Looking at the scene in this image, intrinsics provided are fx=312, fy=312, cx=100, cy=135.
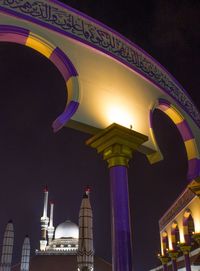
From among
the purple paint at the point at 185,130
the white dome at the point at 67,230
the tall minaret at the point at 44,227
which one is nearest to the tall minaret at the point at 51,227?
the white dome at the point at 67,230

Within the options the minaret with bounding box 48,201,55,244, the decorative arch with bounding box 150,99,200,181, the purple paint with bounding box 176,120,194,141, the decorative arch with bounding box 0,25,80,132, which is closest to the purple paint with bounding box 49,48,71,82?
the decorative arch with bounding box 0,25,80,132

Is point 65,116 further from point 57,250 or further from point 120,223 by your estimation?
point 57,250

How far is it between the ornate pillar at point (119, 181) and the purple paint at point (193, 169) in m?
1.72

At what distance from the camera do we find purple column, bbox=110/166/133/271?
3.68m

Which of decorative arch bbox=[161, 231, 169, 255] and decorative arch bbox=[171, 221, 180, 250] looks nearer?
decorative arch bbox=[171, 221, 180, 250]

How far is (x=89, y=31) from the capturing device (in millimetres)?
4570

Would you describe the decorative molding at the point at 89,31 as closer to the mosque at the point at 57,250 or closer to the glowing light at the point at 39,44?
the glowing light at the point at 39,44

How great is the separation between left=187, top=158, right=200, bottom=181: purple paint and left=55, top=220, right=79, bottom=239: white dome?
19.3 meters

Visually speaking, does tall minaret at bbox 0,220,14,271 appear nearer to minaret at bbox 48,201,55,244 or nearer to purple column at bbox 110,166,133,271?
purple column at bbox 110,166,133,271

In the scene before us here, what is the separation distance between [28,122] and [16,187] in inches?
170

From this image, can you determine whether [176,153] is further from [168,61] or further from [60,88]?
[60,88]

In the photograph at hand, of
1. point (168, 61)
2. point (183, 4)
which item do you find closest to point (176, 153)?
point (168, 61)

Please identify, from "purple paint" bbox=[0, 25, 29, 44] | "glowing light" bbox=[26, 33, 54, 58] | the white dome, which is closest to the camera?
"purple paint" bbox=[0, 25, 29, 44]

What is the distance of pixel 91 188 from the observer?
1950 centimetres
